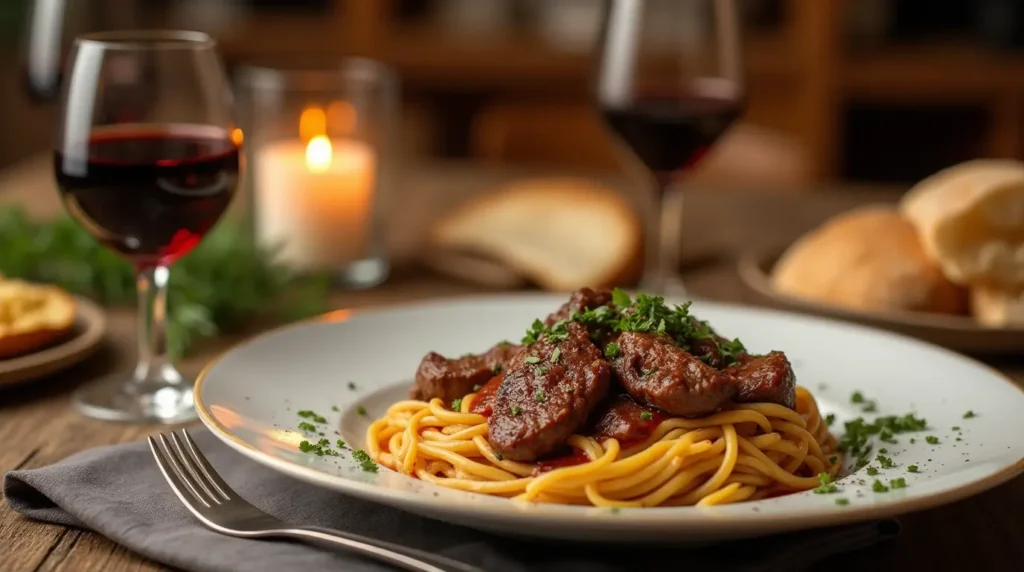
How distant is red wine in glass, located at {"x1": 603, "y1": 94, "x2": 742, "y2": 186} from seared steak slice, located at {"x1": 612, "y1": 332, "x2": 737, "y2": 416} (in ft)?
3.98

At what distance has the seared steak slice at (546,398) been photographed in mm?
1463

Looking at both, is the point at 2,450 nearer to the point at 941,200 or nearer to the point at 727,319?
the point at 727,319

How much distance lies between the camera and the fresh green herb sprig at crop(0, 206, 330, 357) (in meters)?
2.47

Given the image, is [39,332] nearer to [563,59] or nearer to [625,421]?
[625,421]

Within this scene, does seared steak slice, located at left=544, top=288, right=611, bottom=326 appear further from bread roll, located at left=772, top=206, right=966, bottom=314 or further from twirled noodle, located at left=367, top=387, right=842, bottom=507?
bread roll, located at left=772, top=206, right=966, bottom=314

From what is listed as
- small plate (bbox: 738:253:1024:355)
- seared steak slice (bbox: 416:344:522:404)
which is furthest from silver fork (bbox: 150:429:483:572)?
small plate (bbox: 738:253:1024:355)

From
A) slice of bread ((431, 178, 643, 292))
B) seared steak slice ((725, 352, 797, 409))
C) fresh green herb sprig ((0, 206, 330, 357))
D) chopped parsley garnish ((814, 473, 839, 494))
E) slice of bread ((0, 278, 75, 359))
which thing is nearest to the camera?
chopped parsley garnish ((814, 473, 839, 494))

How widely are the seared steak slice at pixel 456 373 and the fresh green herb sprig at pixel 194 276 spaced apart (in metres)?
0.81

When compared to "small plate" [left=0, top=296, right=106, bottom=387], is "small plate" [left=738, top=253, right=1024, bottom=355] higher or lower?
higher

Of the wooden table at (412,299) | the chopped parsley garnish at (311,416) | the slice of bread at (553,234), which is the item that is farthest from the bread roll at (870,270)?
the chopped parsley garnish at (311,416)

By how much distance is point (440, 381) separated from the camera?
1.72m

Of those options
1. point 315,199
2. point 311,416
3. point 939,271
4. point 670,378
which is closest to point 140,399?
point 311,416

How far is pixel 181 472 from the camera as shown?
1.49 meters

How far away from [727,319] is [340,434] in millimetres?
827
